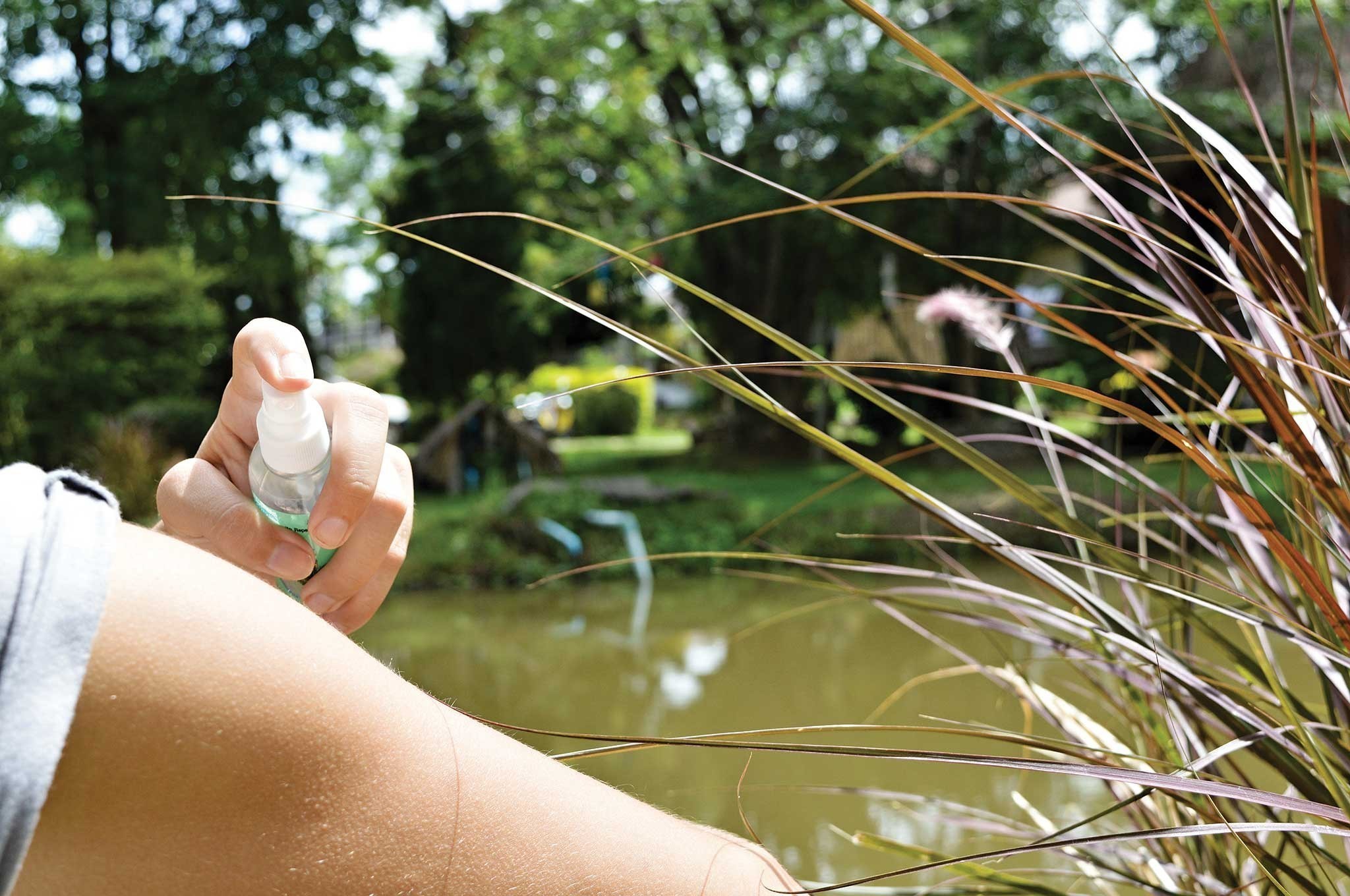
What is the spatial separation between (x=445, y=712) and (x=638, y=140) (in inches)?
424

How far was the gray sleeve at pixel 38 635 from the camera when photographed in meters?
0.34

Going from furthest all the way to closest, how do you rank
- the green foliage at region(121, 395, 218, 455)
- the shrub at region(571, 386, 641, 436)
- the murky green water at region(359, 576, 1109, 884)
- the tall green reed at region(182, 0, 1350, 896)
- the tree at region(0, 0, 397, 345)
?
the shrub at region(571, 386, 641, 436), the tree at region(0, 0, 397, 345), the green foliage at region(121, 395, 218, 455), the murky green water at region(359, 576, 1109, 884), the tall green reed at region(182, 0, 1350, 896)

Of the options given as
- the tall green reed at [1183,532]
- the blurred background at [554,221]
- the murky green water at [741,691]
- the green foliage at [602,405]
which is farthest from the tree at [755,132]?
the tall green reed at [1183,532]

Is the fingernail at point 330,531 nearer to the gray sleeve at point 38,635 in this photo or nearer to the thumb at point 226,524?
the thumb at point 226,524

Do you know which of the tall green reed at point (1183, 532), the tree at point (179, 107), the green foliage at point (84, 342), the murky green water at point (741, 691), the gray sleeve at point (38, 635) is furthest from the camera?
the tree at point (179, 107)

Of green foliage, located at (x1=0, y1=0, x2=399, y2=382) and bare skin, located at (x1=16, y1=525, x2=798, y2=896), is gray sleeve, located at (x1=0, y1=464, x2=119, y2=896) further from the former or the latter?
green foliage, located at (x1=0, y1=0, x2=399, y2=382)

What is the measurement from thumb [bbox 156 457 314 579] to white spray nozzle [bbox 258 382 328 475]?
0.16 feet

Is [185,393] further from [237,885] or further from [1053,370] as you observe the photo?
[1053,370]

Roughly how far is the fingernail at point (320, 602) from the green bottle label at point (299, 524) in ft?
0.04

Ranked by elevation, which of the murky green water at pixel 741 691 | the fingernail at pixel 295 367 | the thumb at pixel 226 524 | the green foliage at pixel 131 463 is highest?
the fingernail at pixel 295 367

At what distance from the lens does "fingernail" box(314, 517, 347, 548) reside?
0.62 metres

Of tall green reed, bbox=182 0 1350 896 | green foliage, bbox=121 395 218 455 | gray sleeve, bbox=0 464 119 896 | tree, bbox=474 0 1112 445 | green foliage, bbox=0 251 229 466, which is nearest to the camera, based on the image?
gray sleeve, bbox=0 464 119 896

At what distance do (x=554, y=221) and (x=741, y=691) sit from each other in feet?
13.2

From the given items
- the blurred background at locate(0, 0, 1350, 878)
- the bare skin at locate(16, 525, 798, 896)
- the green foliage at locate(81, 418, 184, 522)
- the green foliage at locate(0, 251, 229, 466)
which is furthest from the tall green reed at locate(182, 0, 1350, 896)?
the green foliage at locate(0, 251, 229, 466)
